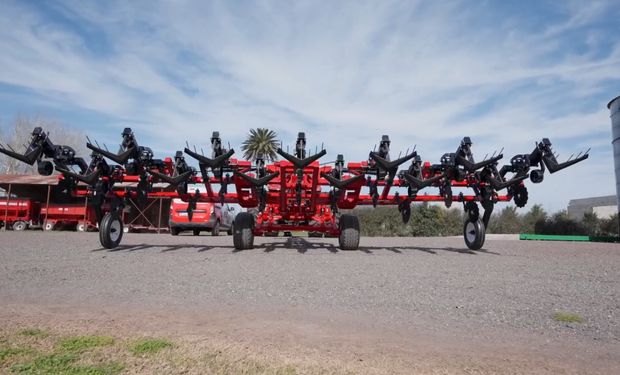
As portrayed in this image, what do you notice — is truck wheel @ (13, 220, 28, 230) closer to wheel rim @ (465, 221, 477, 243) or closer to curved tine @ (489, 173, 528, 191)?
wheel rim @ (465, 221, 477, 243)

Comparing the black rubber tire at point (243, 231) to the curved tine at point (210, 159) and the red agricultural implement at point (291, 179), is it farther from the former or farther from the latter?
the curved tine at point (210, 159)

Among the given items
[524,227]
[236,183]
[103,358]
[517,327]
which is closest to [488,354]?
[517,327]

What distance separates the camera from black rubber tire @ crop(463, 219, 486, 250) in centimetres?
1137

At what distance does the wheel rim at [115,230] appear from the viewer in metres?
10.9

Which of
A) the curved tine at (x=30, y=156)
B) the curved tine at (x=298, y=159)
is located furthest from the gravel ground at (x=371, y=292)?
the curved tine at (x=30, y=156)

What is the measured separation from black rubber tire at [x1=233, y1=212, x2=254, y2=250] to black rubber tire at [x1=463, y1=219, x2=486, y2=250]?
5983 millimetres

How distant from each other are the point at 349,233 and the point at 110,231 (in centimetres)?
600

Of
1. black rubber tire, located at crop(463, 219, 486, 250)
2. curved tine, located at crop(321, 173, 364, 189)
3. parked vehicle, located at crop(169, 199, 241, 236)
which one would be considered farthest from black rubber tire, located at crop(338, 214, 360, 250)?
parked vehicle, located at crop(169, 199, 241, 236)

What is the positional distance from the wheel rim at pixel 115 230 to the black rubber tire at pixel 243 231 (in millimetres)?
3025

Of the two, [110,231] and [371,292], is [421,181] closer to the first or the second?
[371,292]

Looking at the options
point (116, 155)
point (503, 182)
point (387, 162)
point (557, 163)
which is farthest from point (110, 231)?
point (557, 163)

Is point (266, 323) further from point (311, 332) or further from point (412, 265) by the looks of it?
point (412, 265)

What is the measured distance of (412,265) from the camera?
8.01 meters

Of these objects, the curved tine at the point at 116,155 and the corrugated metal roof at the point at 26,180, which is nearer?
the curved tine at the point at 116,155
